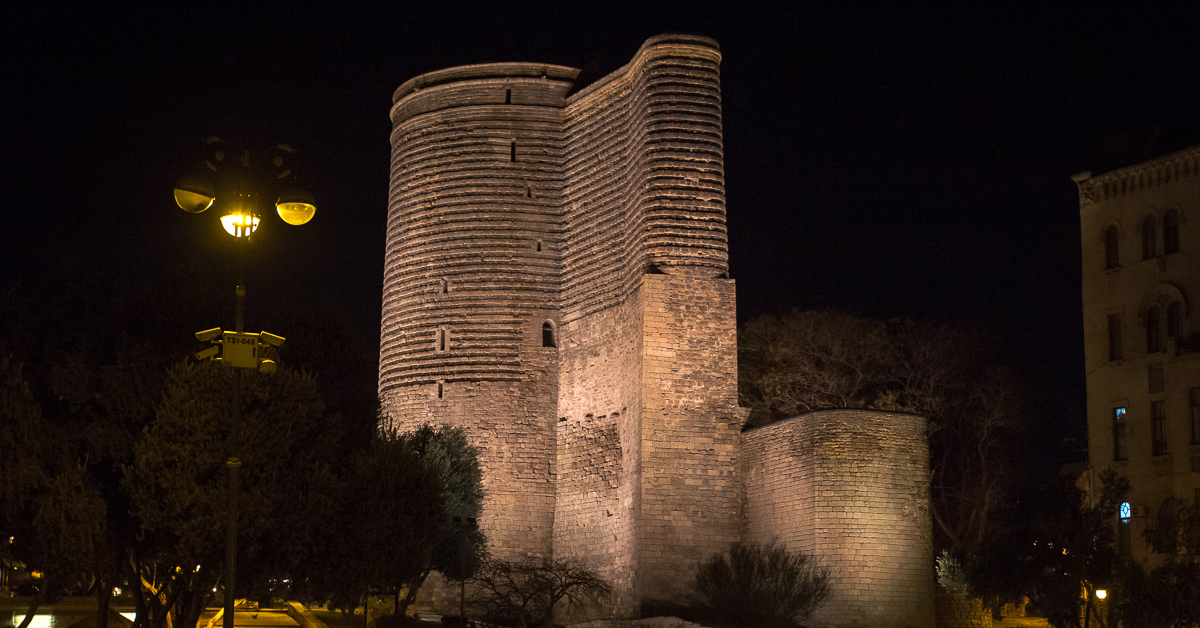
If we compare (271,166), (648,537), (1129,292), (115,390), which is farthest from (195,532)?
(1129,292)

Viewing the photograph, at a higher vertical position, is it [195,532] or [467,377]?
[467,377]

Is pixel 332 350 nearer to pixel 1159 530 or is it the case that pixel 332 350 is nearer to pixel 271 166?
pixel 271 166

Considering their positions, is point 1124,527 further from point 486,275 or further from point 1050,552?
point 486,275

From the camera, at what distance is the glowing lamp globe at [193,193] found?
12.4 m

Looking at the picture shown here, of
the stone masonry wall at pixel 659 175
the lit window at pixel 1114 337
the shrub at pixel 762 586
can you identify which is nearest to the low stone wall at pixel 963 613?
the shrub at pixel 762 586

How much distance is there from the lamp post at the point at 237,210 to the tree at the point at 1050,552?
12557mm

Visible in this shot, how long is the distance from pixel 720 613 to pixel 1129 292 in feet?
33.6

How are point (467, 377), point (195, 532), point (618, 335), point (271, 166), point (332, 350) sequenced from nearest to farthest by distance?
A: point (271, 166)
point (195, 532)
point (332, 350)
point (618, 335)
point (467, 377)

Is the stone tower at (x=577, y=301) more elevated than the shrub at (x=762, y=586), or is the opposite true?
Result: the stone tower at (x=577, y=301)

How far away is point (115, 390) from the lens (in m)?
16.9

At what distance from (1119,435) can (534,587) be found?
11156mm

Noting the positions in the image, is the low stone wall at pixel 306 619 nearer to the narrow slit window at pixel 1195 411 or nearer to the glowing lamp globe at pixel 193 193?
the narrow slit window at pixel 1195 411

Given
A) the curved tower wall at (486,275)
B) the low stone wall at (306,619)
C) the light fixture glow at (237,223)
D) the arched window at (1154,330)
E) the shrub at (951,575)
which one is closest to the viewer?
the light fixture glow at (237,223)

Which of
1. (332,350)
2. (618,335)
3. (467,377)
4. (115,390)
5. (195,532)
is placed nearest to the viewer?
(195,532)
